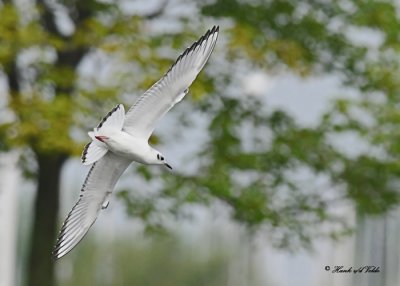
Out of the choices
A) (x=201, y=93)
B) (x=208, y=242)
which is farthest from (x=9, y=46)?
(x=208, y=242)

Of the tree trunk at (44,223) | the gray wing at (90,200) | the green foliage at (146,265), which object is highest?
the green foliage at (146,265)

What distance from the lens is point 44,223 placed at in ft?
50.9

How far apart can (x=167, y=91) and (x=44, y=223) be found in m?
9.58

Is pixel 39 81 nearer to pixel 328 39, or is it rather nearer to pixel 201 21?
pixel 201 21

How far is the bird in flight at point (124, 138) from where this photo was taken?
235 inches

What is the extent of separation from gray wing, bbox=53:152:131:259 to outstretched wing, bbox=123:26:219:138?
1.53ft

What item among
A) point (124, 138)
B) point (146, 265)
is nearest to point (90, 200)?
point (124, 138)

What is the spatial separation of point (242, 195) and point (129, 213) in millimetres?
1463

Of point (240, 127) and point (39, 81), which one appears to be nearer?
point (39, 81)

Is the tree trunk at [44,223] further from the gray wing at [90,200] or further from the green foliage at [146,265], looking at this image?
the green foliage at [146,265]

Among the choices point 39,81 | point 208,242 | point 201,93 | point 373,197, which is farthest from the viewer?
point 208,242

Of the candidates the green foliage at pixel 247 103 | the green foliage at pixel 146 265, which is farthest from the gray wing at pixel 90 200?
the green foliage at pixel 146 265

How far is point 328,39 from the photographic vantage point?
15.6 m

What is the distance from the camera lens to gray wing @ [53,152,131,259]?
259 inches
